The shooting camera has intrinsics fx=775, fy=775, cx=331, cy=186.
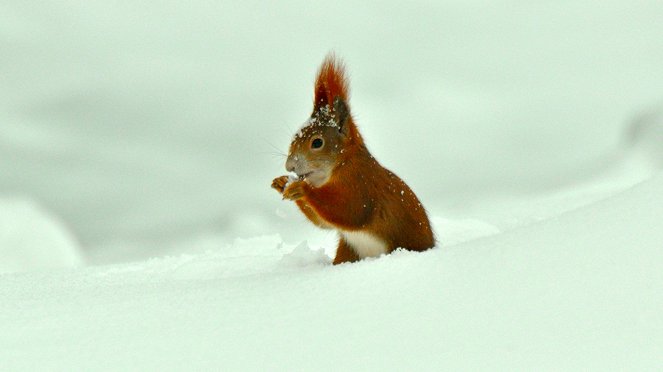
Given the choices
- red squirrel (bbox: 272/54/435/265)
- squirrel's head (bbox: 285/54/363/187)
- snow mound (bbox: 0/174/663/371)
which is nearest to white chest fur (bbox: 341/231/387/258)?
red squirrel (bbox: 272/54/435/265)

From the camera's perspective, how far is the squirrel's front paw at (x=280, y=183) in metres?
2.68

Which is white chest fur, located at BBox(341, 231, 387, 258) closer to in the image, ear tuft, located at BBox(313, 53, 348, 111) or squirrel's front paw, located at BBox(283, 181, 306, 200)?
squirrel's front paw, located at BBox(283, 181, 306, 200)

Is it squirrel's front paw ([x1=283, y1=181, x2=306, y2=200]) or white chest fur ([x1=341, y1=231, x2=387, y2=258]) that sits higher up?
squirrel's front paw ([x1=283, y1=181, x2=306, y2=200])

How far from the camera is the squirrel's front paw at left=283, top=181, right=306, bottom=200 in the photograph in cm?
258

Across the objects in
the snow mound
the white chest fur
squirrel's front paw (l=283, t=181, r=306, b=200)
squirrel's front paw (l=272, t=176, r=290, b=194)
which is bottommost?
the snow mound

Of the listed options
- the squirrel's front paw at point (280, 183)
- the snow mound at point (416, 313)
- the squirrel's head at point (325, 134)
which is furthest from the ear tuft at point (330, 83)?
the snow mound at point (416, 313)

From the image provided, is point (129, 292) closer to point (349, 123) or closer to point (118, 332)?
point (118, 332)

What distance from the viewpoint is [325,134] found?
272 centimetres

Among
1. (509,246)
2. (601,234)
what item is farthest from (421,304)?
(601,234)

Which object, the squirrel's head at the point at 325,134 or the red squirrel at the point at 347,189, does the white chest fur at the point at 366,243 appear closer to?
the red squirrel at the point at 347,189

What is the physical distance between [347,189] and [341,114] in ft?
0.98

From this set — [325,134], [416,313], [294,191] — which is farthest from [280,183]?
[416,313]

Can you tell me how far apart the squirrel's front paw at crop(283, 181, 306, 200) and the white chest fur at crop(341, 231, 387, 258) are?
0.75 feet

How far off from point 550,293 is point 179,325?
917 mm
